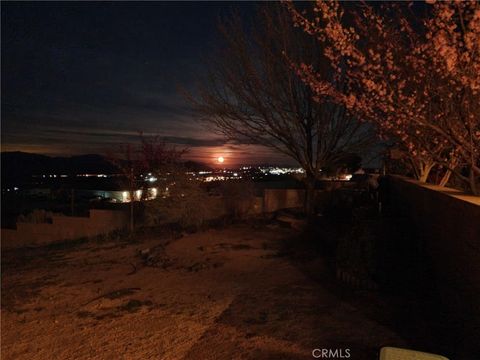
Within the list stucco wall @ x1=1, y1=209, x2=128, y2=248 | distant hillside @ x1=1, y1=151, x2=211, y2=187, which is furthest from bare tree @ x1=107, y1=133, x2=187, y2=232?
distant hillside @ x1=1, y1=151, x2=211, y2=187

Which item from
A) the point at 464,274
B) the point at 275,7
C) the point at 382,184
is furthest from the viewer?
the point at 382,184

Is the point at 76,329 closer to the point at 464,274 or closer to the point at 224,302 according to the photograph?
the point at 224,302

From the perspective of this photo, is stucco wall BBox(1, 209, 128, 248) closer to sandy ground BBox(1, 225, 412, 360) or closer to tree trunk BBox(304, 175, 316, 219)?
sandy ground BBox(1, 225, 412, 360)

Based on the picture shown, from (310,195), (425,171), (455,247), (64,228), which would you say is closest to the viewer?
(455,247)

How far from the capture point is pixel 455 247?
4500 millimetres

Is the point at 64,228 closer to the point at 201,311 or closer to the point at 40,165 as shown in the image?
the point at 201,311

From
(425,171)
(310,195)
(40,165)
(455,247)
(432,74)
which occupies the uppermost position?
(40,165)

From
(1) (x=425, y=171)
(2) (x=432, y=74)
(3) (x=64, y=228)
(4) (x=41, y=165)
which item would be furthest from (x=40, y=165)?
(2) (x=432, y=74)

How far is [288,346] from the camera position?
4.22 m

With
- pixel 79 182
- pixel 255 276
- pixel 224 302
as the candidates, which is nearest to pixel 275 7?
pixel 255 276

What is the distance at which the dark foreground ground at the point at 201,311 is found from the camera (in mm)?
4312

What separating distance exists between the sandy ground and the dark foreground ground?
0.01 metres

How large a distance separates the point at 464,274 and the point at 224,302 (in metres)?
3.12

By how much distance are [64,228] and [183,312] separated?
39.4 feet
